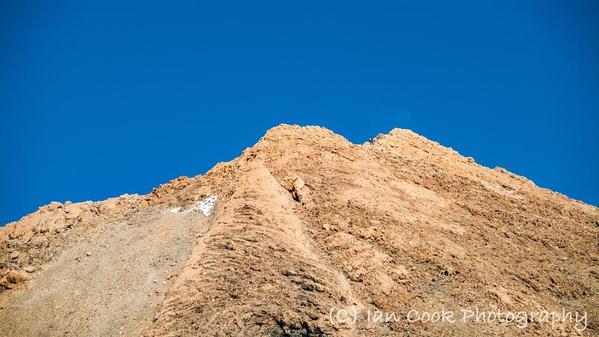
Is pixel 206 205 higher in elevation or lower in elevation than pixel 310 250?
higher

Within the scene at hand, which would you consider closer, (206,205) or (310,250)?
(310,250)

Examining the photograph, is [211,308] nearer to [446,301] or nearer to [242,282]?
[242,282]

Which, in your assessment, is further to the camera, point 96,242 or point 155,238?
point 96,242

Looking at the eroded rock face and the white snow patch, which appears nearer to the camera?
the eroded rock face

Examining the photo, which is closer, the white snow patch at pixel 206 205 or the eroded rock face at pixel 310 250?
the eroded rock face at pixel 310 250

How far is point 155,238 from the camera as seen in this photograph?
72.0 ft

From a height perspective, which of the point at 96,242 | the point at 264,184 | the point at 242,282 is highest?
the point at 264,184

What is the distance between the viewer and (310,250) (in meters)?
19.1

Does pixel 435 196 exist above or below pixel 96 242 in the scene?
above

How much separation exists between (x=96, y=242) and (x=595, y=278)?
22.4 m

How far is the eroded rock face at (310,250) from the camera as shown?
16906 mm

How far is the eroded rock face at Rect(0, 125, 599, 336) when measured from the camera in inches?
666

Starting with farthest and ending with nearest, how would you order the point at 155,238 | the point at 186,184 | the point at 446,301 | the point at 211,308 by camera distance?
the point at 186,184, the point at 155,238, the point at 446,301, the point at 211,308

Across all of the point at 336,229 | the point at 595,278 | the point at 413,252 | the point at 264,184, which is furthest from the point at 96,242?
the point at 595,278
